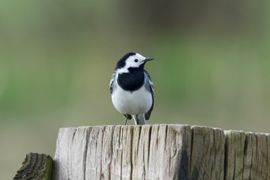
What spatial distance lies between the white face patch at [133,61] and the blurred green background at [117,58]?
13.6ft

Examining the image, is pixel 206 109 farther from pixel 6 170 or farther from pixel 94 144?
pixel 94 144

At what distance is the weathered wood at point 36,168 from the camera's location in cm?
442

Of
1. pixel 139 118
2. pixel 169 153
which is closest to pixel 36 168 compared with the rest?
pixel 169 153

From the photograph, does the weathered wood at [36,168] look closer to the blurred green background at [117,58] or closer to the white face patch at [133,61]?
the white face patch at [133,61]

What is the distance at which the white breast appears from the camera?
729 centimetres

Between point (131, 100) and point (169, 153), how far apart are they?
11.1ft

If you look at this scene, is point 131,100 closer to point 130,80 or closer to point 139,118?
point 130,80

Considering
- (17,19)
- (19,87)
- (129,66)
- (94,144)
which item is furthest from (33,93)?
(94,144)

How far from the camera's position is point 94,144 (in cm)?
425

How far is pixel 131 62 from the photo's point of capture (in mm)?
7234

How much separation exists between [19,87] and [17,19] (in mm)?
1575

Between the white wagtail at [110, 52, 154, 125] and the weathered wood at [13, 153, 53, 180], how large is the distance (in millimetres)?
2811

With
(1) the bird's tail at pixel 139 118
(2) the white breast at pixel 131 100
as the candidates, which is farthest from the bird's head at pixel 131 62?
(1) the bird's tail at pixel 139 118

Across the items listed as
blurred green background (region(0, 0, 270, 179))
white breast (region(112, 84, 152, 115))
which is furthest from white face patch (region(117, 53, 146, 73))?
blurred green background (region(0, 0, 270, 179))
